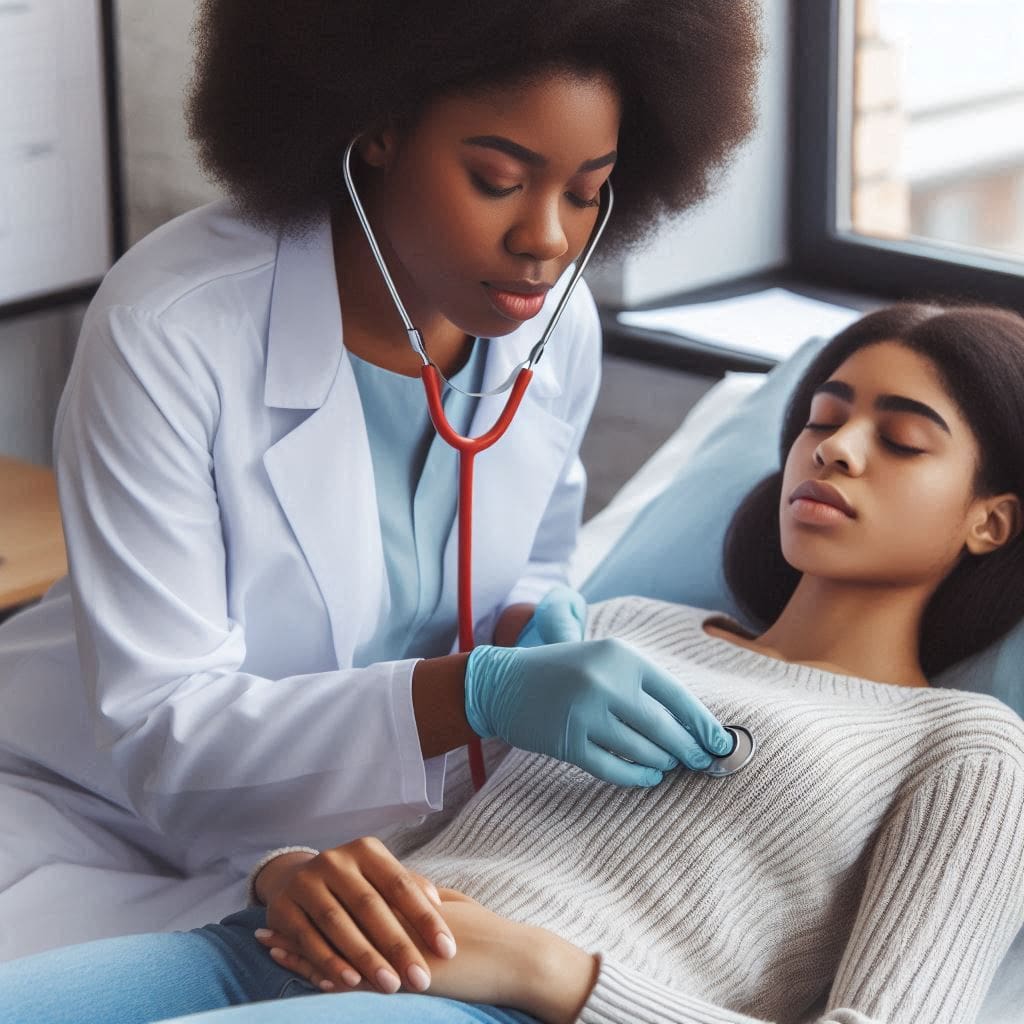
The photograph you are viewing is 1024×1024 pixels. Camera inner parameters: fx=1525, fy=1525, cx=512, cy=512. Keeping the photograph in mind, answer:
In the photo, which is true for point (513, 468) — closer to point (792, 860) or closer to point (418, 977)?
point (792, 860)

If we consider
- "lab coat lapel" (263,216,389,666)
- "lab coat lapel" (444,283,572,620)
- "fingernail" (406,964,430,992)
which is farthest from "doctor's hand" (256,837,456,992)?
"lab coat lapel" (444,283,572,620)

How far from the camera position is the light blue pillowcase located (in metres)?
1.76

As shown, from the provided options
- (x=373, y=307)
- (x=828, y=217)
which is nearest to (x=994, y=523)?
(x=373, y=307)

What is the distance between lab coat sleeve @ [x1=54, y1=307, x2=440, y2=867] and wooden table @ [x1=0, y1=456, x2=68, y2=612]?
804 mm

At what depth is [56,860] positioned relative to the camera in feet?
4.63

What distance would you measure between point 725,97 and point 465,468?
0.41m

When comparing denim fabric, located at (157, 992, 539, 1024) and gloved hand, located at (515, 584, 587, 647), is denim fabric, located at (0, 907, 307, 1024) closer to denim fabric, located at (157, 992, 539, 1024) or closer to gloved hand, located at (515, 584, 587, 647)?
denim fabric, located at (157, 992, 539, 1024)

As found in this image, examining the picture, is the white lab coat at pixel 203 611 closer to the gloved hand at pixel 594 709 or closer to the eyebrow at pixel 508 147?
the gloved hand at pixel 594 709

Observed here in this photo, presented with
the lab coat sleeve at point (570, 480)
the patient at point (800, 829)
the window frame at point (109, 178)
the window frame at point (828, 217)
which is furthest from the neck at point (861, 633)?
the window frame at point (109, 178)

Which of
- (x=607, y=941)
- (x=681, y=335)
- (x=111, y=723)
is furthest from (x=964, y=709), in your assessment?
(x=681, y=335)

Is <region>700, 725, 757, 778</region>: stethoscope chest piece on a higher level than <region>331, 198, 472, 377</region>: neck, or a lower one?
lower

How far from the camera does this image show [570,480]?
174 centimetres

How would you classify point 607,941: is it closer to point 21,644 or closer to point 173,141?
point 21,644

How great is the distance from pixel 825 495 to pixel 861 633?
0.15 m
